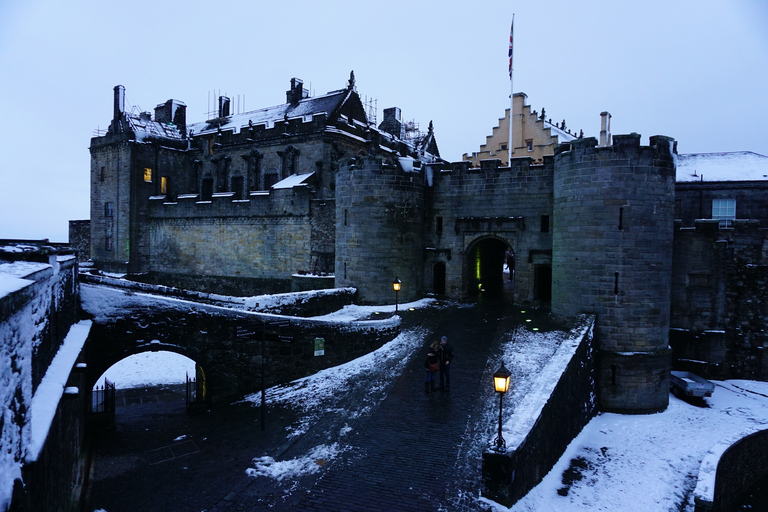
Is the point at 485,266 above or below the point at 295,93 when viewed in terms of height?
below

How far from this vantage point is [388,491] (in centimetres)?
873

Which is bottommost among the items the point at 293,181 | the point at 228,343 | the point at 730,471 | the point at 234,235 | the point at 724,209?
the point at 730,471

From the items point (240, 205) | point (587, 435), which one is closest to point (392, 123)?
point (240, 205)

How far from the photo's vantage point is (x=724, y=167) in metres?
25.1

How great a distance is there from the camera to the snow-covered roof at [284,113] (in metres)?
35.2

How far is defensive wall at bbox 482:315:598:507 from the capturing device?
28.6 ft

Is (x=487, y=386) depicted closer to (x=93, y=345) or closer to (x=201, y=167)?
(x=93, y=345)

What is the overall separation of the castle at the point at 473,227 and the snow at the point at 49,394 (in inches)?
509

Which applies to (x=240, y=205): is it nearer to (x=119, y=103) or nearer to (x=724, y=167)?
(x=119, y=103)

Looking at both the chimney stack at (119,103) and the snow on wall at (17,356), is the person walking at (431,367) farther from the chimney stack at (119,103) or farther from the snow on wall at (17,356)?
the chimney stack at (119,103)

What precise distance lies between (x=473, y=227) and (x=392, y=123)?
84.4 ft

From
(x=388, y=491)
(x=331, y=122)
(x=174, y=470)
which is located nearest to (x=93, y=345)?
(x=174, y=470)

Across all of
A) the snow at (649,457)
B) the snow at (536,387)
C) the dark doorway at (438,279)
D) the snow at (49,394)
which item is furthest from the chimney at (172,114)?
the snow at (649,457)

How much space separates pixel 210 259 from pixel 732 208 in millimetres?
30203
